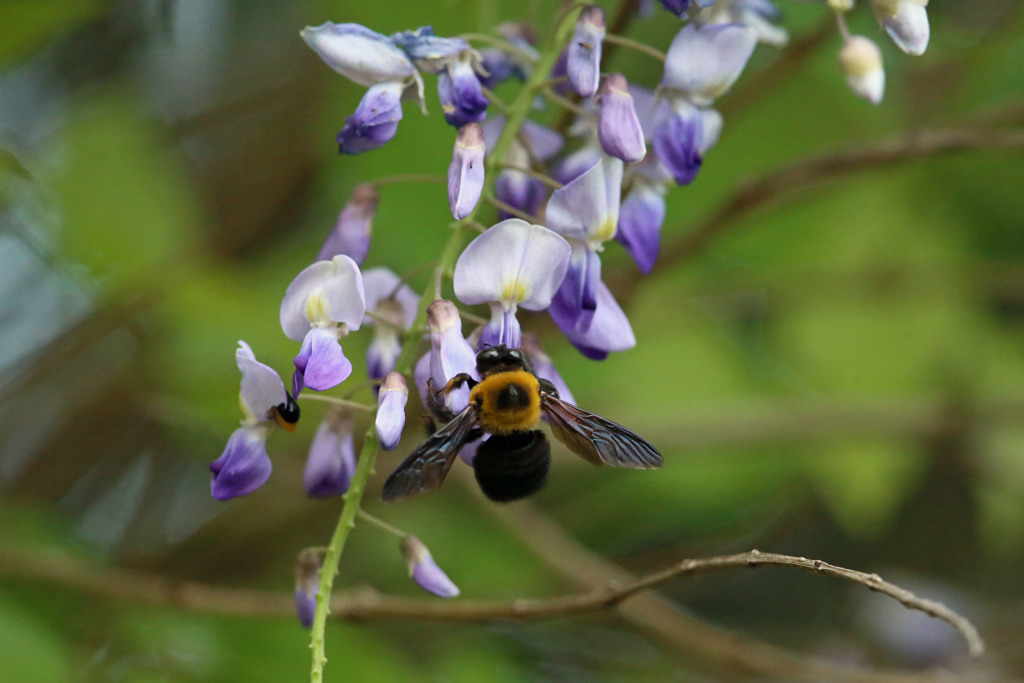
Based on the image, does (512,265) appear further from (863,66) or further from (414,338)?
(863,66)

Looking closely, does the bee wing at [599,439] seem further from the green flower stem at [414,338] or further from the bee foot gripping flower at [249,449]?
the bee foot gripping flower at [249,449]

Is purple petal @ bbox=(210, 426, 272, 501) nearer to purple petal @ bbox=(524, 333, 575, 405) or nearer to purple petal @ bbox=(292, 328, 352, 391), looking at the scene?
purple petal @ bbox=(292, 328, 352, 391)

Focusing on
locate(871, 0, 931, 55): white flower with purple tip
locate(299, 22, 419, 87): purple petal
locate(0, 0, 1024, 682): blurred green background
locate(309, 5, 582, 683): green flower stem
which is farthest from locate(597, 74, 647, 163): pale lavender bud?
locate(0, 0, 1024, 682): blurred green background

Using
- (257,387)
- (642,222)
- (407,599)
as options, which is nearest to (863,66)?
(642,222)

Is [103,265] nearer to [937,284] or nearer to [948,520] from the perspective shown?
[937,284]

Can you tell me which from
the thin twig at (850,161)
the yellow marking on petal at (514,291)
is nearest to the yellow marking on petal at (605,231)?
the yellow marking on petal at (514,291)
